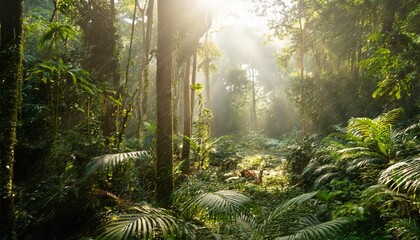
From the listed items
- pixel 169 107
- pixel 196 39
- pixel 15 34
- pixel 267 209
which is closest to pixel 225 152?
pixel 196 39

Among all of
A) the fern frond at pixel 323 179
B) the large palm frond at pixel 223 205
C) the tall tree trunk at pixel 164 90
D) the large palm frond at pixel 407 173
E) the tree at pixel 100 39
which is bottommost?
the fern frond at pixel 323 179

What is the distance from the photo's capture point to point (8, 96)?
3969 mm

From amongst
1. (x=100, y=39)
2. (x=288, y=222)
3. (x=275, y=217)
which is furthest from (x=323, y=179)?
(x=100, y=39)

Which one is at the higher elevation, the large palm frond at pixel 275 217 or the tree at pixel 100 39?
the tree at pixel 100 39

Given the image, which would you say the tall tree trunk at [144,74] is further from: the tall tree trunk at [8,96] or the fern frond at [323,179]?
the fern frond at [323,179]

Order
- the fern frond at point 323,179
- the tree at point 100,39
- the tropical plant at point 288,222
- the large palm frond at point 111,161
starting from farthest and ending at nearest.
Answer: the tree at point 100,39 → the fern frond at point 323,179 → the large palm frond at point 111,161 → the tropical plant at point 288,222

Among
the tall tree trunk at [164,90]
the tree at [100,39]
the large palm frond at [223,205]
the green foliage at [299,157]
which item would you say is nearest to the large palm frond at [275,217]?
the large palm frond at [223,205]

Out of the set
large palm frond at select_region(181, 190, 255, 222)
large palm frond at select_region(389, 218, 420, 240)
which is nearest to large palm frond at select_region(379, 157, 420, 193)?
large palm frond at select_region(389, 218, 420, 240)

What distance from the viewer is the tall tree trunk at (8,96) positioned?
145 inches

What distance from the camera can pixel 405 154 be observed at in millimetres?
5078

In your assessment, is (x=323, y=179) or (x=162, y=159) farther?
(x=323, y=179)

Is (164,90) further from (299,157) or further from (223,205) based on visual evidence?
(299,157)

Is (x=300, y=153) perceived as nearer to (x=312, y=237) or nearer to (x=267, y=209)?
(x=267, y=209)

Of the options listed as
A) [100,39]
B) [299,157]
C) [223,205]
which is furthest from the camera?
[299,157]
